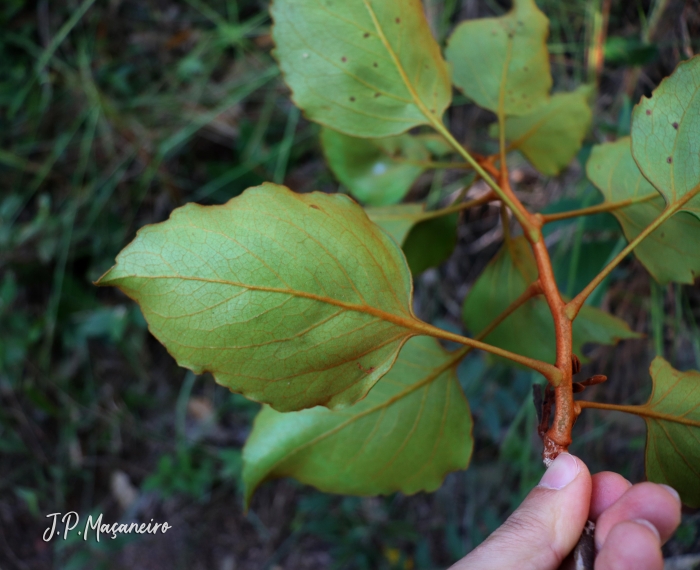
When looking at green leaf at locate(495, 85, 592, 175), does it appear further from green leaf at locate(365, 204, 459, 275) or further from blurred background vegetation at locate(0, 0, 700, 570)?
blurred background vegetation at locate(0, 0, 700, 570)

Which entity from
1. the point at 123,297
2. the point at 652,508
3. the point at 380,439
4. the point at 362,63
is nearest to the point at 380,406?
the point at 380,439

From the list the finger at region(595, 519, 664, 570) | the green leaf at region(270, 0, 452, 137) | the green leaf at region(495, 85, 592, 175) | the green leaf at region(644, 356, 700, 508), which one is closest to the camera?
the finger at region(595, 519, 664, 570)

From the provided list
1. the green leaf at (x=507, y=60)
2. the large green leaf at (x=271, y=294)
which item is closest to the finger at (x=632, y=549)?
the large green leaf at (x=271, y=294)

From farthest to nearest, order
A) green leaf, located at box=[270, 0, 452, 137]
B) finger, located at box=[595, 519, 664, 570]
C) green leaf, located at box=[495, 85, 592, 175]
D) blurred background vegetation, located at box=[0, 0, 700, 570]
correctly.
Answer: blurred background vegetation, located at box=[0, 0, 700, 570] → green leaf, located at box=[495, 85, 592, 175] → green leaf, located at box=[270, 0, 452, 137] → finger, located at box=[595, 519, 664, 570]

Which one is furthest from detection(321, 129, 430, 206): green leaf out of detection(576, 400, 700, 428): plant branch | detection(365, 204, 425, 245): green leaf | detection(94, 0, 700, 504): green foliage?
detection(576, 400, 700, 428): plant branch

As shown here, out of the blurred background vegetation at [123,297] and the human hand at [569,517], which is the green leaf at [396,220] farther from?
the blurred background vegetation at [123,297]

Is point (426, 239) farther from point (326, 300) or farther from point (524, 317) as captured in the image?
point (326, 300)

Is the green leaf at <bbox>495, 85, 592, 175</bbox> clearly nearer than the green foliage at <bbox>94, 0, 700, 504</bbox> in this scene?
No

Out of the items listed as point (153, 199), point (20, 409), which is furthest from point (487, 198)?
point (20, 409)

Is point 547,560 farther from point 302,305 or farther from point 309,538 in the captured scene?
point 309,538
